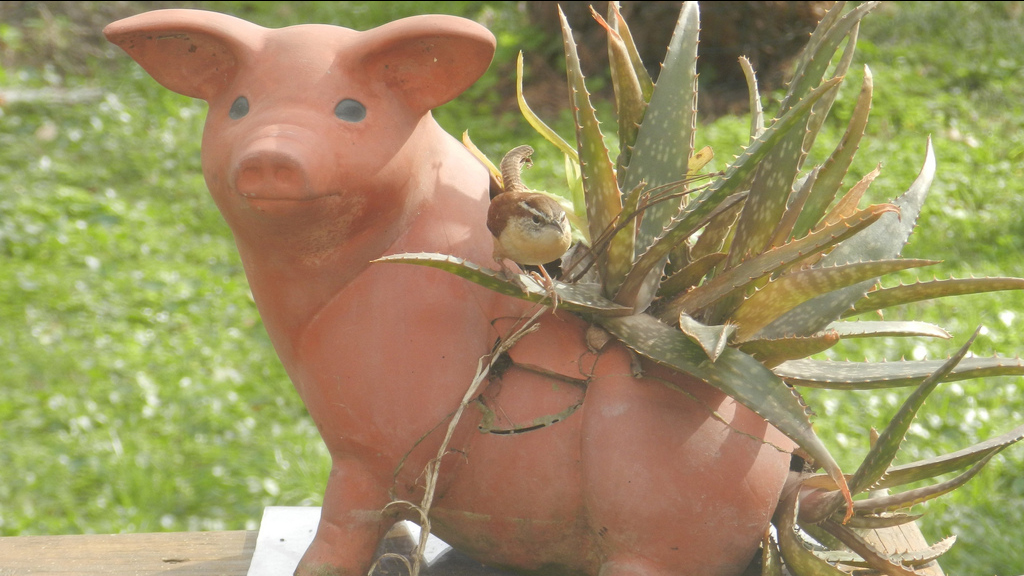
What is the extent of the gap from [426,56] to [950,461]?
99 cm

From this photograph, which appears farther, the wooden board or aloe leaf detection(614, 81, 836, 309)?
the wooden board

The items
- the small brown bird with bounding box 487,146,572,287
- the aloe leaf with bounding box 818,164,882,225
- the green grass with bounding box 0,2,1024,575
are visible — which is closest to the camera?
the small brown bird with bounding box 487,146,572,287

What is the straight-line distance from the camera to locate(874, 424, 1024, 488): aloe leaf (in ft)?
5.03

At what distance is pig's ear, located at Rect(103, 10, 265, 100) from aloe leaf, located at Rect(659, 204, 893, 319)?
766mm

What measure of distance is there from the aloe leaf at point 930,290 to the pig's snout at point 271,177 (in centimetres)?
87

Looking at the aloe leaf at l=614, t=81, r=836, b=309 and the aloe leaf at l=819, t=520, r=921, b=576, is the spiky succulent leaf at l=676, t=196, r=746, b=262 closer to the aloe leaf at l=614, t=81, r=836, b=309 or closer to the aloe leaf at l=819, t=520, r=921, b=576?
the aloe leaf at l=614, t=81, r=836, b=309

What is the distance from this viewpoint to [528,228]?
145 centimetres

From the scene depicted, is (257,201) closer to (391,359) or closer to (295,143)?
(295,143)

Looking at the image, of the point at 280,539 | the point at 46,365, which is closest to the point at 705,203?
the point at 280,539

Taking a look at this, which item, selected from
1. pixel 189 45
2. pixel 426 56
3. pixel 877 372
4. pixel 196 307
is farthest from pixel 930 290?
pixel 196 307

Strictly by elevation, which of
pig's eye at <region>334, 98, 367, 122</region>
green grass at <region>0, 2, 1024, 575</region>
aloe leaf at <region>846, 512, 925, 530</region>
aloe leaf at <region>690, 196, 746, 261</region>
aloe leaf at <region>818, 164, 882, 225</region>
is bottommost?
green grass at <region>0, 2, 1024, 575</region>

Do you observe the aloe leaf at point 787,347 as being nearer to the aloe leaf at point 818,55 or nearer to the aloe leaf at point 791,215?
the aloe leaf at point 791,215

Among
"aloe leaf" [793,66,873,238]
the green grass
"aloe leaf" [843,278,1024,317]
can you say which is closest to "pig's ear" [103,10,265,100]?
"aloe leaf" [793,66,873,238]

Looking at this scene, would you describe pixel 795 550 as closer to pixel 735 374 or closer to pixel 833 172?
pixel 735 374
